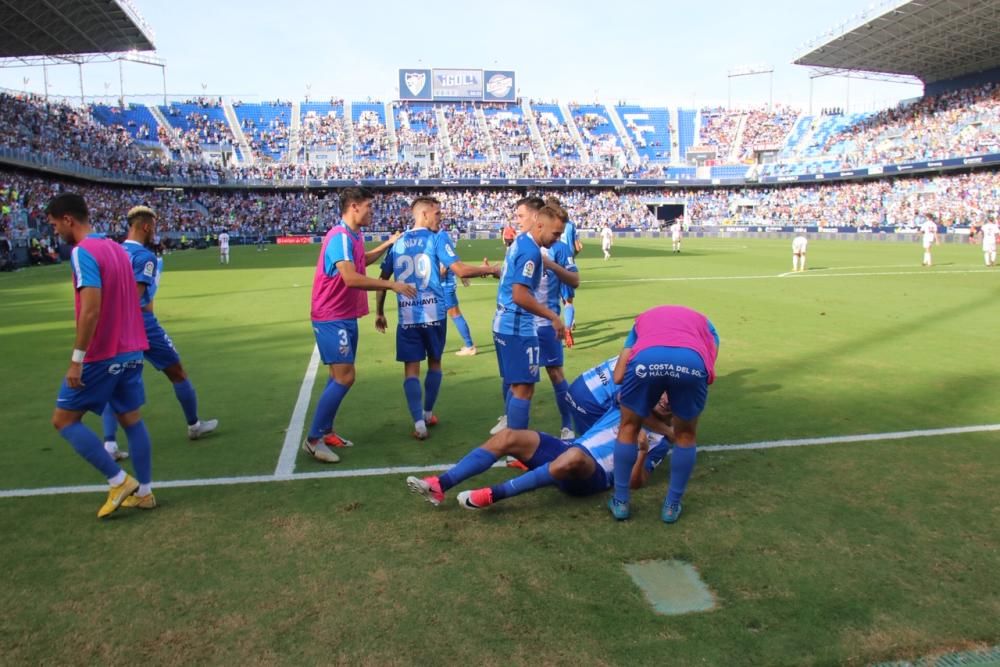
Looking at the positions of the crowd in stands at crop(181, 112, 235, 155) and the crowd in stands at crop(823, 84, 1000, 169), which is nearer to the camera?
the crowd in stands at crop(823, 84, 1000, 169)

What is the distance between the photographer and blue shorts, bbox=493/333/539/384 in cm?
580

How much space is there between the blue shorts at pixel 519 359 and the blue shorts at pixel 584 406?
1.11 ft

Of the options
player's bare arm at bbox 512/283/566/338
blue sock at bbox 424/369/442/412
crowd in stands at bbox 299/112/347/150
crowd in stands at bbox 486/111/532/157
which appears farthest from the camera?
crowd in stands at bbox 486/111/532/157

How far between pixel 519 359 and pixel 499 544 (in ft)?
5.75

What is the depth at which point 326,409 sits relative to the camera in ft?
20.2

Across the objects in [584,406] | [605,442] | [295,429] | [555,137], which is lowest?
[295,429]

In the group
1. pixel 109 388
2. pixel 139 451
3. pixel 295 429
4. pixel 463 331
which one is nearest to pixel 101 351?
pixel 109 388

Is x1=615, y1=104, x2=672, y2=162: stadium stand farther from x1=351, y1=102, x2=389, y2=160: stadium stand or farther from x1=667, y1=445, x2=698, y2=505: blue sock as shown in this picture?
x1=667, y1=445, x2=698, y2=505: blue sock

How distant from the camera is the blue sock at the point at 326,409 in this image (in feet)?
20.2

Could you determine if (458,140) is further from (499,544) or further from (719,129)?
(499,544)

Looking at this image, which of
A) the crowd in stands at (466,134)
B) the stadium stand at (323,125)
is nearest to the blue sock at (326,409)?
the crowd in stands at (466,134)

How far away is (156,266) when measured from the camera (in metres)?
6.64

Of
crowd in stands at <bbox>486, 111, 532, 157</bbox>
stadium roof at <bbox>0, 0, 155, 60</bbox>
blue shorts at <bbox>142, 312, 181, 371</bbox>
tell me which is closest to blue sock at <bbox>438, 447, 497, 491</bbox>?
blue shorts at <bbox>142, 312, 181, 371</bbox>

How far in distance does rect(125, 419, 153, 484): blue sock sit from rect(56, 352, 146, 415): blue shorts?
15 cm
